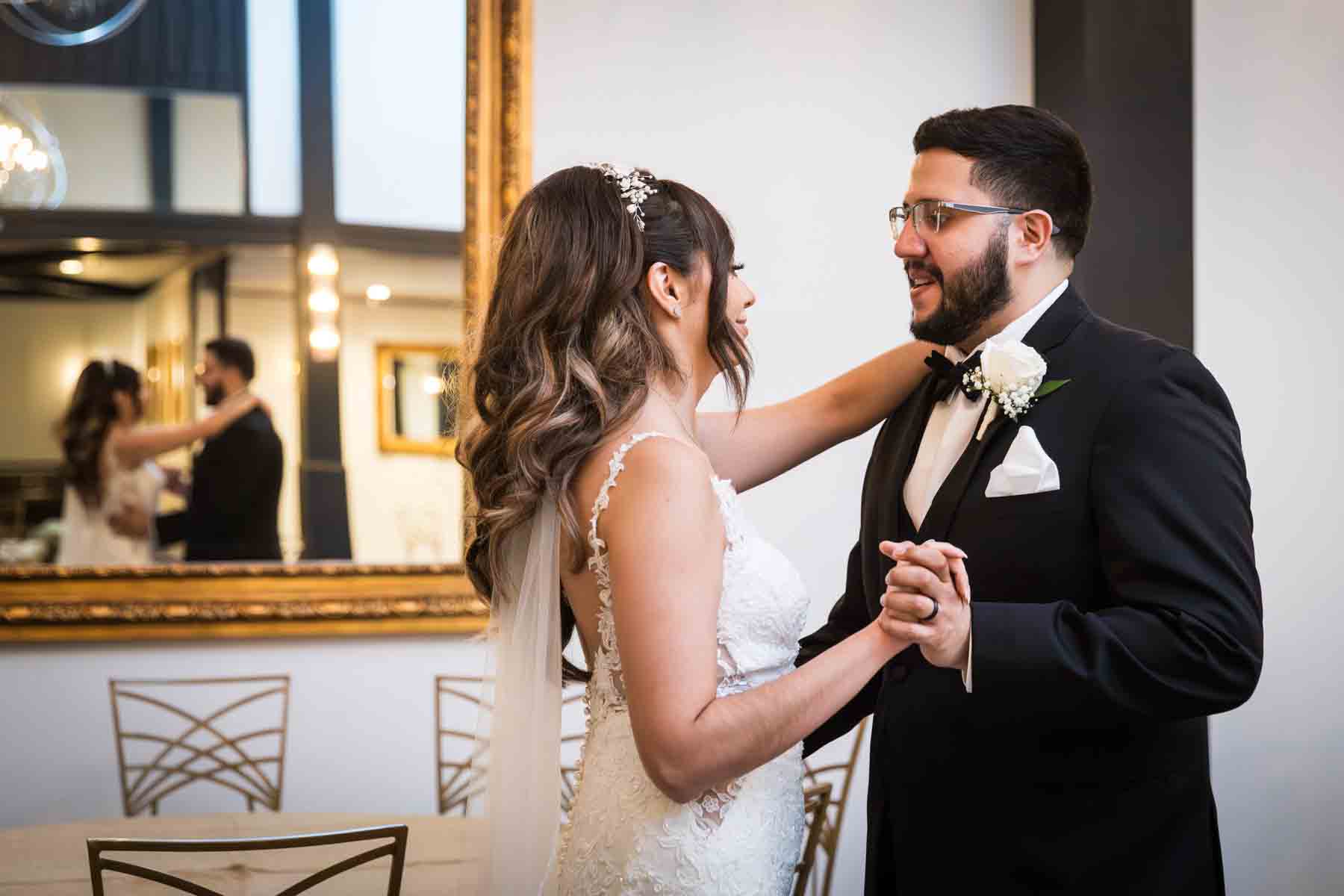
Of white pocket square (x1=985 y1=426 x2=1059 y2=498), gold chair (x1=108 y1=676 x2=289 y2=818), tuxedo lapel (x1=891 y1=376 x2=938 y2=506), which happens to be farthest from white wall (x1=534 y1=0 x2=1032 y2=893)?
white pocket square (x1=985 y1=426 x2=1059 y2=498)

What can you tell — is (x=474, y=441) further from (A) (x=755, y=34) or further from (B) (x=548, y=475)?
(A) (x=755, y=34)

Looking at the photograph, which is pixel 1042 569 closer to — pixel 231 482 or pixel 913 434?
pixel 913 434

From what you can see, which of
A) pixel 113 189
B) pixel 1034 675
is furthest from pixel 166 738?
pixel 1034 675

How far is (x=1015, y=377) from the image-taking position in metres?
1.83


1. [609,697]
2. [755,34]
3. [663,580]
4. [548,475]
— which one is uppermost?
[755,34]

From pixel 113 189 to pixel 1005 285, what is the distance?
2.91 meters

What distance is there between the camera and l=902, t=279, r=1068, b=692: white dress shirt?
1968 mm

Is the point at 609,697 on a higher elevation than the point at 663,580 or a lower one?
lower

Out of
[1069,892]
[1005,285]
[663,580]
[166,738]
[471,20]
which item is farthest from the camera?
[471,20]

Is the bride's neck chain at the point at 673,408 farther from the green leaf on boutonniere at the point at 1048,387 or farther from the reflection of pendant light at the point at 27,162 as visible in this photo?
the reflection of pendant light at the point at 27,162

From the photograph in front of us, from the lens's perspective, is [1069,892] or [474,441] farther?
[474,441]

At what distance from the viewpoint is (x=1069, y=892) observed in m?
1.74

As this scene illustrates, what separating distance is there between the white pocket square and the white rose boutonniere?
0.06m

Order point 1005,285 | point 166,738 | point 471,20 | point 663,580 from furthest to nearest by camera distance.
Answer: point 471,20
point 166,738
point 1005,285
point 663,580
